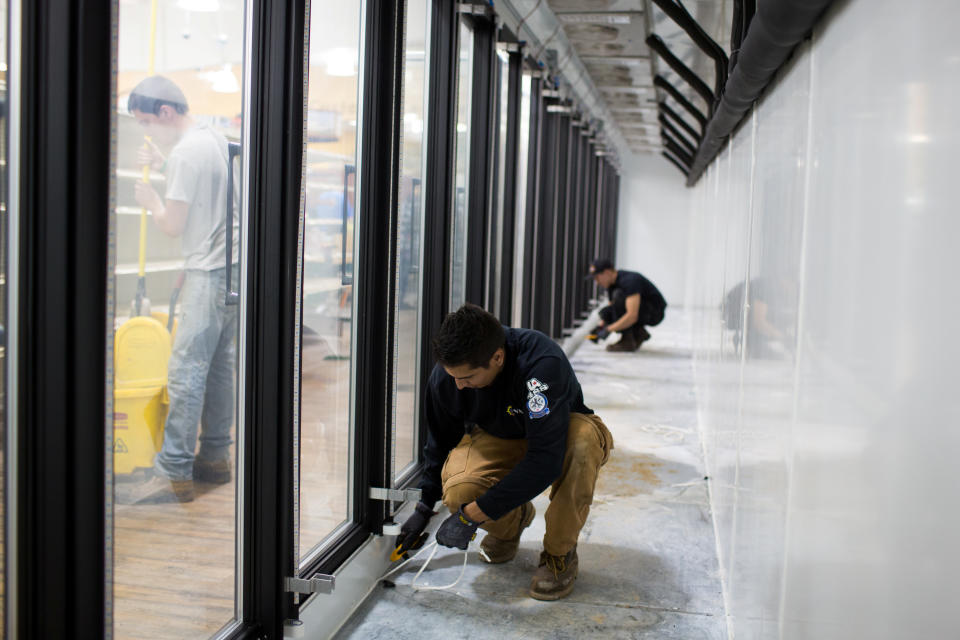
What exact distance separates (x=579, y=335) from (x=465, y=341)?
291 inches

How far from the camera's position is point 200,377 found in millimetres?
2207

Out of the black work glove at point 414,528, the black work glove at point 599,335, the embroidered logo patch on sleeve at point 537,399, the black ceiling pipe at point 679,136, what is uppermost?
the black ceiling pipe at point 679,136

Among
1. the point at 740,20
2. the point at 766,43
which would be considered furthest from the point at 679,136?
the point at 766,43

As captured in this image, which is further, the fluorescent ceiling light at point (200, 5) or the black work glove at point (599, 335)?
the black work glove at point (599, 335)

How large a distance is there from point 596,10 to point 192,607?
4201 mm

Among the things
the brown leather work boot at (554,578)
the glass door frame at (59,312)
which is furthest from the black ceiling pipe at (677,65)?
the glass door frame at (59,312)

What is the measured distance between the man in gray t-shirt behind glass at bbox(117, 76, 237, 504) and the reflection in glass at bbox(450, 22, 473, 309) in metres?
2.20

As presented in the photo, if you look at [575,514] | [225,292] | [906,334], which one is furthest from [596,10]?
[906,334]

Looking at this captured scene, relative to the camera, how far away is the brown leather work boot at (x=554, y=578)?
114 inches

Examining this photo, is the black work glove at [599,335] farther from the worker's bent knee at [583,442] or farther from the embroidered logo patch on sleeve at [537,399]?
the embroidered logo patch on sleeve at [537,399]

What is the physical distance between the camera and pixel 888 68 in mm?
1129

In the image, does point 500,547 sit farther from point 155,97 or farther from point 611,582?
point 155,97

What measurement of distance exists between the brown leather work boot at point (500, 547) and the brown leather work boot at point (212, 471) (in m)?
1.23

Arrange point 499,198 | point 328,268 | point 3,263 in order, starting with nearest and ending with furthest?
point 3,263
point 328,268
point 499,198
